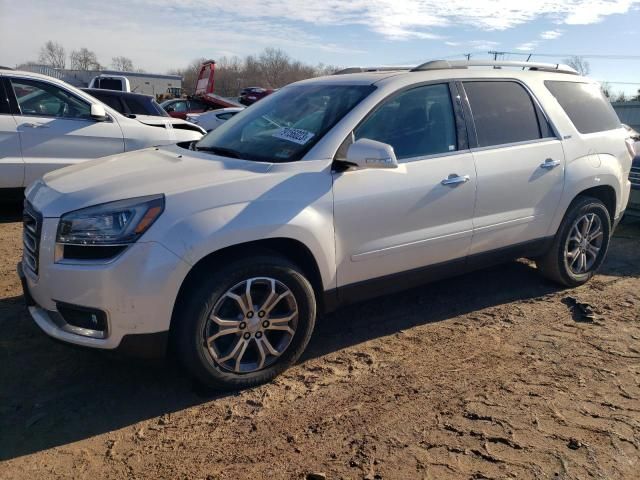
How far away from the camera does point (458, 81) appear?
4055 mm

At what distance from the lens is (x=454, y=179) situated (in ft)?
12.5

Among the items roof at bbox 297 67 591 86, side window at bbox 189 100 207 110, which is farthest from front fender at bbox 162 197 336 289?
side window at bbox 189 100 207 110

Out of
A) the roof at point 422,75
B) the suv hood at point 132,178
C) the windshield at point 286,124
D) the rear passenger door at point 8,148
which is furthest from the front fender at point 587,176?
the rear passenger door at point 8,148

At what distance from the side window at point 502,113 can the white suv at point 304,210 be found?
0.01m

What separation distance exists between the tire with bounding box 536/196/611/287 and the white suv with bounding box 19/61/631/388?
2cm

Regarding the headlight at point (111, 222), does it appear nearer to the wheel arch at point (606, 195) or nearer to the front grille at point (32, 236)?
the front grille at point (32, 236)

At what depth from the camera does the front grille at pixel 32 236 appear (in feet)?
9.86

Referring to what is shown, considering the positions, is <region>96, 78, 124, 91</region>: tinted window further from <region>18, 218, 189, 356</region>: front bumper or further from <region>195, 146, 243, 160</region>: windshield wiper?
<region>18, 218, 189, 356</region>: front bumper

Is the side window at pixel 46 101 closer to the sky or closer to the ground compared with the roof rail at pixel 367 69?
closer to the ground

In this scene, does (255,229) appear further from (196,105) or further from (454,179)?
(196,105)

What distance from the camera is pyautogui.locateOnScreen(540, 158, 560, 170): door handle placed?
170 inches

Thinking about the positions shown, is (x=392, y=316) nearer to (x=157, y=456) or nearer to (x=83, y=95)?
(x=157, y=456)

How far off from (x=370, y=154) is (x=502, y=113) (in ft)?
5.18

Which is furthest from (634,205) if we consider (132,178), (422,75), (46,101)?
(46,101)
